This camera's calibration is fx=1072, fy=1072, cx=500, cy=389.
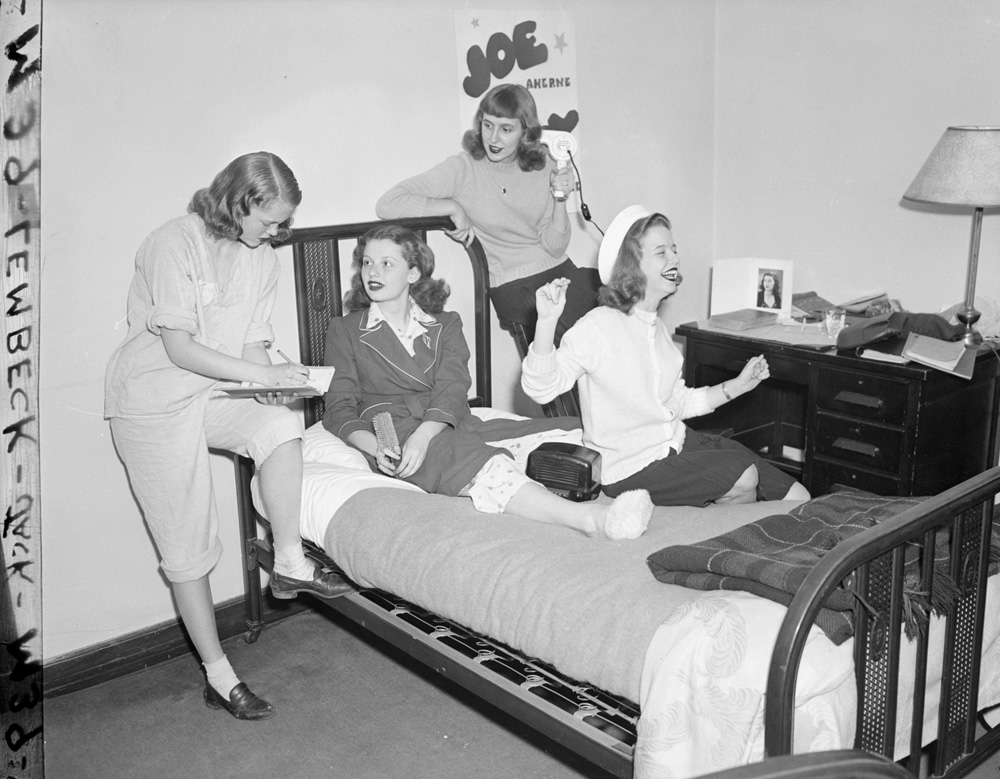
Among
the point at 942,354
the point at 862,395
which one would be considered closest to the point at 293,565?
the point at 862,395

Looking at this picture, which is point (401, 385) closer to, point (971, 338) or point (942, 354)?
point (942, 354)

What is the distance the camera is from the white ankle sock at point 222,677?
274 centimetres

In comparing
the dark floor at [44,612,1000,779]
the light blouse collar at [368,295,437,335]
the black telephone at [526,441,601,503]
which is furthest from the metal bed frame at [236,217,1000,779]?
the light blouse collar at [368,295,437,335]

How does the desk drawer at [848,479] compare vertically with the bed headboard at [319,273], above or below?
below

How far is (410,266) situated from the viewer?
9.73ft

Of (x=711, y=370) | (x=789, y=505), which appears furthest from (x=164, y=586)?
(x=711, y=370)

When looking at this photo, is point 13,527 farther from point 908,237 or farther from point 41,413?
point 908,237

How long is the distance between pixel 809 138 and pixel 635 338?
1574mm

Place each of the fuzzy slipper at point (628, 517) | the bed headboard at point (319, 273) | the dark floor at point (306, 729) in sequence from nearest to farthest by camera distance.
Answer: the fuzzy slipper at point (628, 517)
the dark floor at point (306, 729)
the bed headboard at point (319, 273)

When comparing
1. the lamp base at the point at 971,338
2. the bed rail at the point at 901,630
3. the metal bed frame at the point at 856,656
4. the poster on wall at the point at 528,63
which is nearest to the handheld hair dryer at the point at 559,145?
the poster on wall at the point at 528,63

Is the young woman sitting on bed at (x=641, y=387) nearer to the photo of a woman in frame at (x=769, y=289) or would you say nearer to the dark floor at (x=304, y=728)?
the dark floor at (x=304, y=728)

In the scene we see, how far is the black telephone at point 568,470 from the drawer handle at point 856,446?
1078mm

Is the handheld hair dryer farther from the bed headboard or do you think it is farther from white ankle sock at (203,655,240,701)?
white ankle sock at (203,655,240,701)

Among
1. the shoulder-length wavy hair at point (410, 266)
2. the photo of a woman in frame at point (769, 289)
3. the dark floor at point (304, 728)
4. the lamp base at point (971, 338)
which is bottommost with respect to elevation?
the dark floor at point (304, 728)
